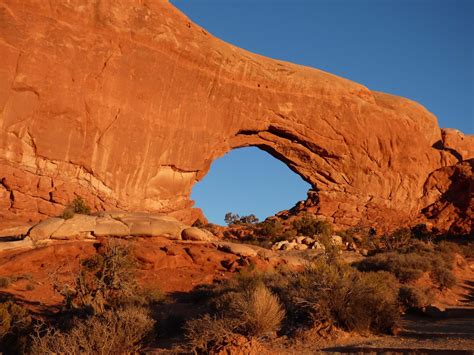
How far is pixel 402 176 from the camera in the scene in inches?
1363

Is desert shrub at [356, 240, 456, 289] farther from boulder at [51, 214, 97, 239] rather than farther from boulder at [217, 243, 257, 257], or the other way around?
boulder at [51, 214, 97, 239]

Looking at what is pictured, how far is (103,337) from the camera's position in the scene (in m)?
6.96

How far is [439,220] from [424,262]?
17923 millimetres

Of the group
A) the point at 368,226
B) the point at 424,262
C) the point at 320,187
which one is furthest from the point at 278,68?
the point at 424,262

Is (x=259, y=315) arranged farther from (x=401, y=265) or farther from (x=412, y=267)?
(x=412, y=267)

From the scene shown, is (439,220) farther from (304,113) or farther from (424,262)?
(424,262)

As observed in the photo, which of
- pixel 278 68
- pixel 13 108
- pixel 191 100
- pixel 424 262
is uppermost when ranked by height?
pixel 278 68

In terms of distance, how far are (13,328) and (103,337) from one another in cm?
304

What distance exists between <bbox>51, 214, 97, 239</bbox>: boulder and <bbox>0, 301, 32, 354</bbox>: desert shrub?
20.4ft

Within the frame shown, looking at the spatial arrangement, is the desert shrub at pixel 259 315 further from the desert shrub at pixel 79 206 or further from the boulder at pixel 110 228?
the desert shrub at pixel 79 206

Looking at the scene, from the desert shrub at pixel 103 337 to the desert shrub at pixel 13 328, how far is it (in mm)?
1045

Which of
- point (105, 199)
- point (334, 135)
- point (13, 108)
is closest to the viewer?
point (13, 108)

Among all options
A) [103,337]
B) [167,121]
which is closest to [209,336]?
[103,337]

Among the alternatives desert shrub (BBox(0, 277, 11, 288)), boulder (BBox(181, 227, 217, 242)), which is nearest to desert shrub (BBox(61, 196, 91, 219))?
boulder (BBox(181, 227, 217, 242))
